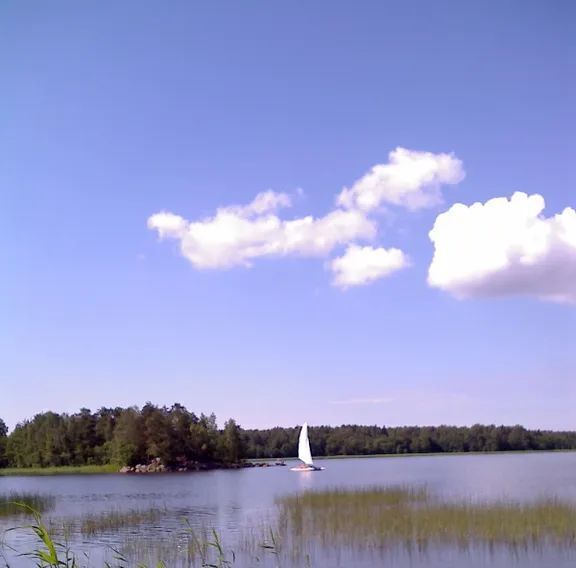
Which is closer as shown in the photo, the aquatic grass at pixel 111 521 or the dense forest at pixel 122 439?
the aquatic grass at pixel 111 521

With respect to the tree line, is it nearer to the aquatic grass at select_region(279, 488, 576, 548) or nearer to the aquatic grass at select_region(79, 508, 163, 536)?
the aquatic grass at select_region(79, 508, 163, 536)

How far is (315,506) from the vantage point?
2812 cm

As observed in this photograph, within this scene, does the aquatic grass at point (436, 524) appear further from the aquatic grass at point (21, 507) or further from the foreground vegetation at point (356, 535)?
the aquatic grass at point (21, 507)

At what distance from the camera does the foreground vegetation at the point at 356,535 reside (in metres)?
19.8

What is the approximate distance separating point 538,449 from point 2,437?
9853 cm

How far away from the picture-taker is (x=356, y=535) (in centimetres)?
2181

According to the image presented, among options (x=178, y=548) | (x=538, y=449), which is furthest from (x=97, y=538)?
(x=538, y=449)

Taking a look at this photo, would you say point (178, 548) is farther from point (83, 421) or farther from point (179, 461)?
point (83, 421)

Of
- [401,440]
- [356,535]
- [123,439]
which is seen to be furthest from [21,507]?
[401,440]

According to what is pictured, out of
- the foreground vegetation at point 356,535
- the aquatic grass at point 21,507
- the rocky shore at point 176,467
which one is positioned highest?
the foreground vegetation at point 356,535

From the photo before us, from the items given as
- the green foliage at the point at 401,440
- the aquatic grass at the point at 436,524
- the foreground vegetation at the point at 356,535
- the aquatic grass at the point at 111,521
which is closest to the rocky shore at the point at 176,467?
the green foliage at the point at 401,440

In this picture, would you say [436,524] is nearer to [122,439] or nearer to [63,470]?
[122,439]

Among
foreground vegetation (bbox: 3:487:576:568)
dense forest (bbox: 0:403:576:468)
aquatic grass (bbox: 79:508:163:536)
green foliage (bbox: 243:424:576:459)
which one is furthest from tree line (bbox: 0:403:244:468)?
foreground vegetation (bbox: 3:487:576:568)

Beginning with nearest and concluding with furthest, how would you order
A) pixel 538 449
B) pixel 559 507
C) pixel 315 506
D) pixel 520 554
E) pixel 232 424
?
pixel 520 554 < pixel 559 507 < pixel 315 506 < pixel 232 424 < pixel 538 449
